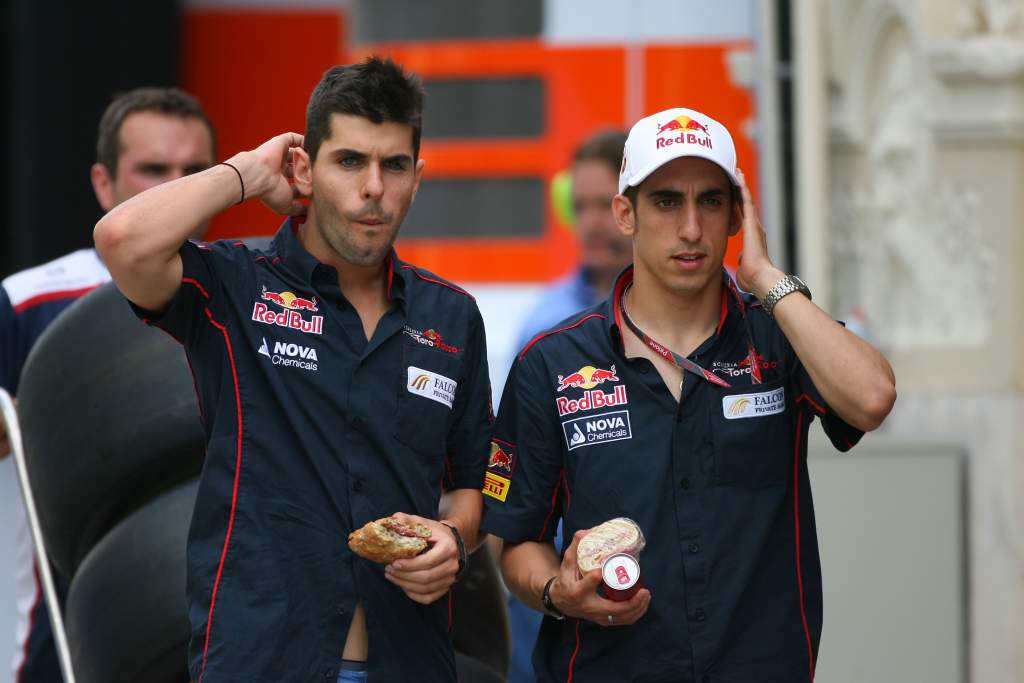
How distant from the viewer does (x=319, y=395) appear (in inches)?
135

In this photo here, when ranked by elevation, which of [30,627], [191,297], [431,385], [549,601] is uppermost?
[191,297]

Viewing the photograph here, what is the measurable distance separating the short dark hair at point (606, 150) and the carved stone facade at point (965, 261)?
65.4 inches

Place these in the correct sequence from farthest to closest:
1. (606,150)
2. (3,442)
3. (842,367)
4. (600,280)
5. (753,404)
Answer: (600,280), (606,150), (3,442), (753,404), (842,367)

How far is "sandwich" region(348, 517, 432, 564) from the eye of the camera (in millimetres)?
3244

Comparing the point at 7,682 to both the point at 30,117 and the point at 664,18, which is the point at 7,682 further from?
the point at 30,117

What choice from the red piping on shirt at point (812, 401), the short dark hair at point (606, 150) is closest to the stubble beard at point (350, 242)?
the red piping on shirt at point (812, 401)

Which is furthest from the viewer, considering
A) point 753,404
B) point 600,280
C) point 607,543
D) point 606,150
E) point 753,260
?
point 600,280

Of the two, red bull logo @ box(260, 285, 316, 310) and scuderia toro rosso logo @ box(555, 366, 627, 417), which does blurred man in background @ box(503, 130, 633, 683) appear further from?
red bull logo @ box(260, 285, 316, 310)

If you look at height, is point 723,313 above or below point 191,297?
below

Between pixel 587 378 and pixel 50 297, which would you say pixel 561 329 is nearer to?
pixel 587 378

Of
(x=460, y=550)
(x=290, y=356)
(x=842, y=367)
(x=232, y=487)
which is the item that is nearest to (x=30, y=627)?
(x=232, y=487)

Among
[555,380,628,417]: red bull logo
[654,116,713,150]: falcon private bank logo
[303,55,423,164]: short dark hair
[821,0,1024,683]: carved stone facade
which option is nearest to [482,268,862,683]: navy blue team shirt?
[555,380,628,417]: red bull logo

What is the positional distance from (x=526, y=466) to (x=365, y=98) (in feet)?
2.84

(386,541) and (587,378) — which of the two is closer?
(386,541)
